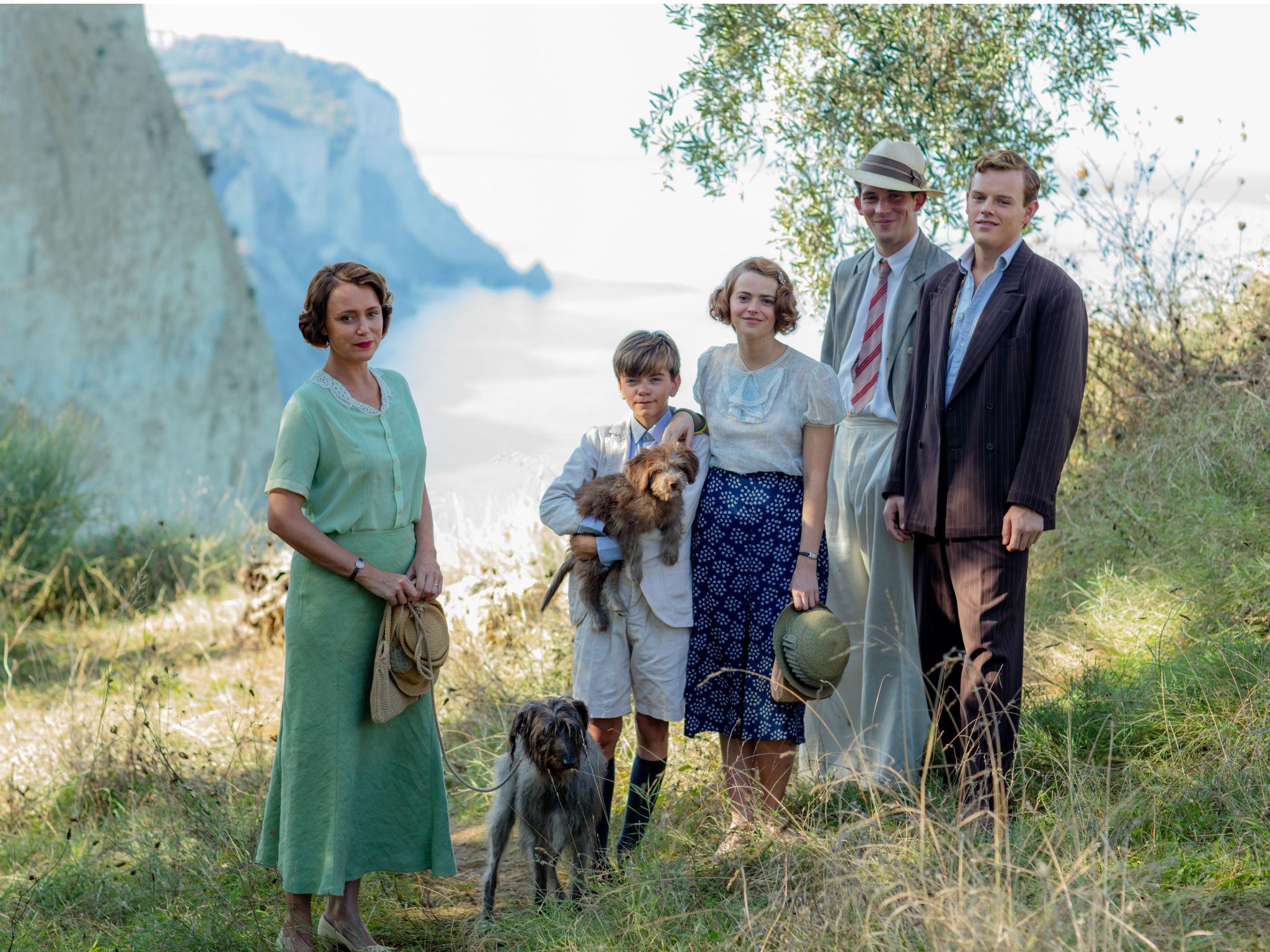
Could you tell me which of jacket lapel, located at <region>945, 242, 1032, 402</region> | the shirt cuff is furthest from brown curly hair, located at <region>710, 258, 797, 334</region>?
the shirt cuff

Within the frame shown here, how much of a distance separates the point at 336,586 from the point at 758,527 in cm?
141

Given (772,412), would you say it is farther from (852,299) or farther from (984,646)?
(984,646)

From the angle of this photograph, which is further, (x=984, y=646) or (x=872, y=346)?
(x=872, y=346)

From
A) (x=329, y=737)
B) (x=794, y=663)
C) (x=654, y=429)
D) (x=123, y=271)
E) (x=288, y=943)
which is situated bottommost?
(x=288, y=943)

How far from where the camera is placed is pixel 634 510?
12.0 ft

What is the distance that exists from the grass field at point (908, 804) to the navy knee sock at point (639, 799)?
2.9 inches

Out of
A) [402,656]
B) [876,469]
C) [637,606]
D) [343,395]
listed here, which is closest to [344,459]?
[343,395]

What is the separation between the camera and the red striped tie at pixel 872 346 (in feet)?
14.0

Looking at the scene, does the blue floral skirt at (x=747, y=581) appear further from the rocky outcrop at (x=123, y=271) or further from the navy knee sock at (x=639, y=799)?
the rocky outcrop at (x=123, y=271)

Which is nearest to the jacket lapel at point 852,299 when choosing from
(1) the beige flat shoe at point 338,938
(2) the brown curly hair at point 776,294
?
(2) the brown curly hair at point 776,294

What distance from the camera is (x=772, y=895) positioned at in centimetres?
300

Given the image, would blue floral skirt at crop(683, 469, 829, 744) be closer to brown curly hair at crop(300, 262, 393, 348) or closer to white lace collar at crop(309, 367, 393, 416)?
white lace collar at crop(309, 367, 393, 416)

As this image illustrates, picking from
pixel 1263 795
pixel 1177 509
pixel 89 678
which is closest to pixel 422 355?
pixel 89 678

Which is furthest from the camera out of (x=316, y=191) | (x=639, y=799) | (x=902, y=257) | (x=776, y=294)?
(x=316, y=191)
